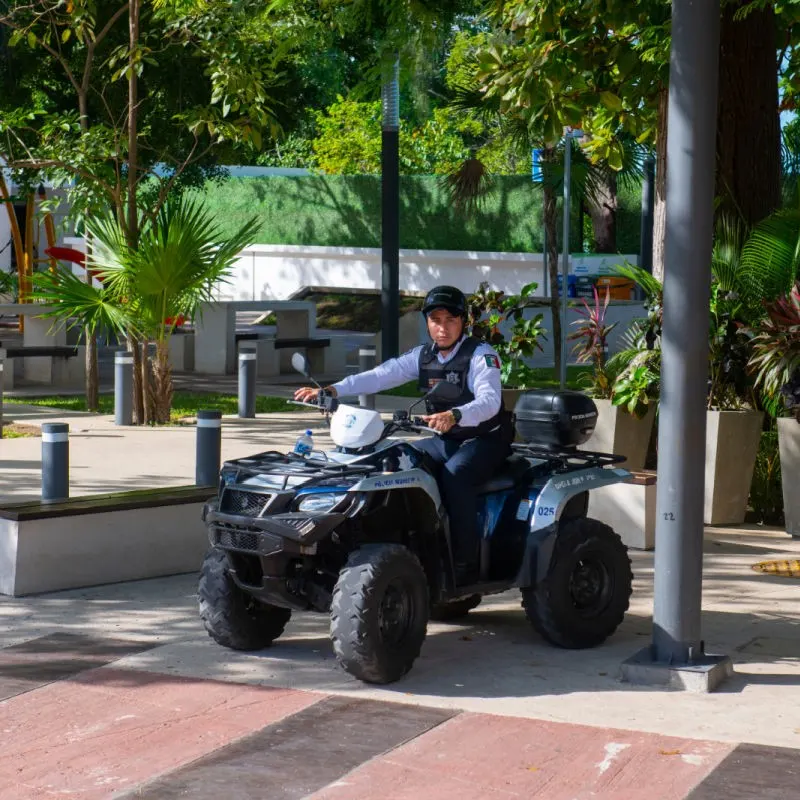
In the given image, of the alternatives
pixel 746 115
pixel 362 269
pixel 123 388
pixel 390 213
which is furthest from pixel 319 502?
pixel 362 269

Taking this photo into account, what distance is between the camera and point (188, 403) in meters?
17.6

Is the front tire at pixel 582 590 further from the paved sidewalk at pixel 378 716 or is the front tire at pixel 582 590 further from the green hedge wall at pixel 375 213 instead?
the green hedge wall at pixel 375 213

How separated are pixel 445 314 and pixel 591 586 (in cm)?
150

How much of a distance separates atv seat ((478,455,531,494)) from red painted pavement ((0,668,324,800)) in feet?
4.35

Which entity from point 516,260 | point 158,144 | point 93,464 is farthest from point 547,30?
point 516,260

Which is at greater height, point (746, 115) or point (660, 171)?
point (746, 115)

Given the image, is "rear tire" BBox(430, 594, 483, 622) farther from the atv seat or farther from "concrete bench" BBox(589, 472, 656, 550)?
"concrete bench" BBox(589, 472, 656, 550)

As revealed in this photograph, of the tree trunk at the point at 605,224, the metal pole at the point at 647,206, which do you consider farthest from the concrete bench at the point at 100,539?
the tree trunk at the point at 605,224

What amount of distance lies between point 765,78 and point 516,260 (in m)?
23.3

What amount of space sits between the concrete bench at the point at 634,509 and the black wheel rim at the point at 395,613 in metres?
3.63

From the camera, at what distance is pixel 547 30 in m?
12.4

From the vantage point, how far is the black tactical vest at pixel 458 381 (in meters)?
7.09

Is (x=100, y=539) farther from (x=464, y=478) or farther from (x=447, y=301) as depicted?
(x=447, y=301)

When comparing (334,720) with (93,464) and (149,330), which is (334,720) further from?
(149,330)
